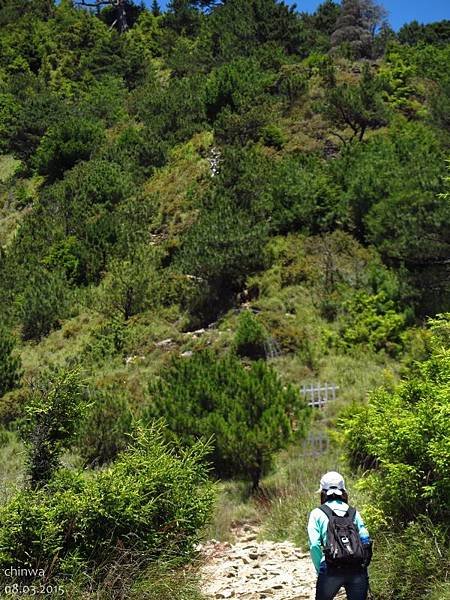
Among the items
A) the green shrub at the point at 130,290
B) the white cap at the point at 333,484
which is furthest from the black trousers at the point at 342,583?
the green shrub at the point at 130,290

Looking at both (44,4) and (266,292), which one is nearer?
(266,292)

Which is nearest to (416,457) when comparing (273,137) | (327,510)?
(327,510)

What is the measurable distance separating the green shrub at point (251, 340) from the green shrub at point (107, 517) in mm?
7434

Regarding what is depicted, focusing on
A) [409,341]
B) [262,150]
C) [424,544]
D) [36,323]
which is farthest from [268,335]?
[262,150]

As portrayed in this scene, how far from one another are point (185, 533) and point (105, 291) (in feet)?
39.2

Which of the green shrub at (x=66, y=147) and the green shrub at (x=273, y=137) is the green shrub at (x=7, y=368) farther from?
the green shrub at (x=66, y=147)

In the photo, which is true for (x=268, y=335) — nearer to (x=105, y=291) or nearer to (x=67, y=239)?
(x=105, y=291)

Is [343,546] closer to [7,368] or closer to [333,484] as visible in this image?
[333,484]

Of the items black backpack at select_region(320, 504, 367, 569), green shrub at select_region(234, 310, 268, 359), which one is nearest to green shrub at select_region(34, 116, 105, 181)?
green shrub at select_region(234, 310, 268, 359)

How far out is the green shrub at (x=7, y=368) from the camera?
42.6ft

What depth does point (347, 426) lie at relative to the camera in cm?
758

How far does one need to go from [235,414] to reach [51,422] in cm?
343

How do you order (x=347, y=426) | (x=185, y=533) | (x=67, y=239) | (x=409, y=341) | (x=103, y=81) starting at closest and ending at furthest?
(x=185, y=533)
(x=347, y=426)
(x=409, y=341)
(x=67, y=239)
(x=103, y=81)

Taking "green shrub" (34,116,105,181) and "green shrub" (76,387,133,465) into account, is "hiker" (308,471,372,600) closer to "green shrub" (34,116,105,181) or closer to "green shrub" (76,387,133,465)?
"green shrub" (76,387,133,465)
